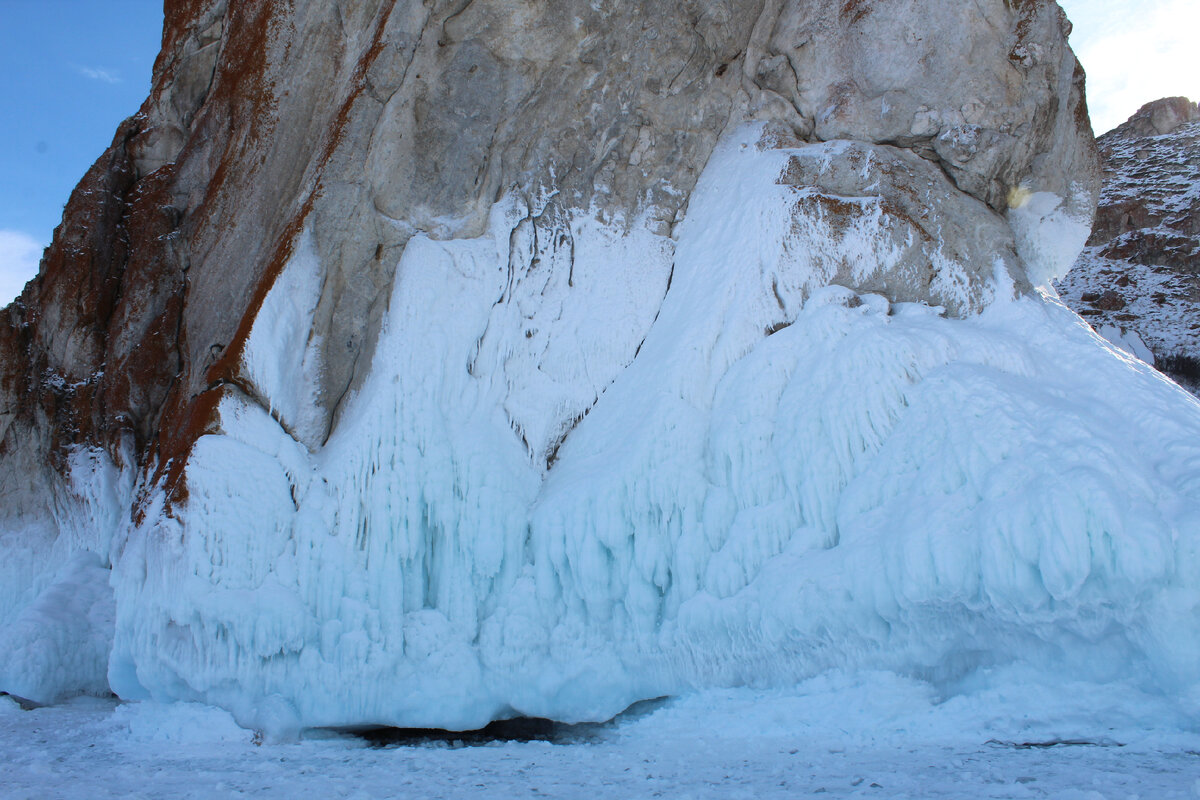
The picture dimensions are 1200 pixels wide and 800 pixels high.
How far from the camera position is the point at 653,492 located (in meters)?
6.80

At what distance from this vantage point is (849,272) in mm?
7418

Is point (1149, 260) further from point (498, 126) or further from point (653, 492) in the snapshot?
point (653, 492)

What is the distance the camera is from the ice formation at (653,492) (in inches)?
211

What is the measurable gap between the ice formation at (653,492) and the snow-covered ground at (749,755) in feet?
0.76

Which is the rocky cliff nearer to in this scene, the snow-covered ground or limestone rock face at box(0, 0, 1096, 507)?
limestone rock face at box(0, 0, 1096, 507)

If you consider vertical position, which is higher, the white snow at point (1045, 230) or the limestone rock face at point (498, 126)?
the limestone rock face at point (498, 126)

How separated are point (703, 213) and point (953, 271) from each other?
2585mm

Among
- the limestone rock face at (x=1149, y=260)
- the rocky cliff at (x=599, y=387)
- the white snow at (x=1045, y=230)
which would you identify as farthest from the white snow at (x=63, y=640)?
the limestone rock face at (x=1149, y=260)

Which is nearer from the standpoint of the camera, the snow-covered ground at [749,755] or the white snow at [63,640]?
the snow-covered ground at [749,755]

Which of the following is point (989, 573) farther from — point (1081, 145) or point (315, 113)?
point (315, 113)

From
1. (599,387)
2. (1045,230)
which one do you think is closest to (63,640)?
(599,387)

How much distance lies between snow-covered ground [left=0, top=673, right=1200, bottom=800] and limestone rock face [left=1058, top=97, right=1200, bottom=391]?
765 inches

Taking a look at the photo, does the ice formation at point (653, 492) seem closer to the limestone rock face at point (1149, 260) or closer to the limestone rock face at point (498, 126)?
the limestone rock face at point (498, 126)

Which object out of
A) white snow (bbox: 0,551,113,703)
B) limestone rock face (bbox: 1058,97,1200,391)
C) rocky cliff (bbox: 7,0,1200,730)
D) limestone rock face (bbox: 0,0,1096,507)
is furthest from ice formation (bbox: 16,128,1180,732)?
limestone rock face (bbox: 1058,97,1200,391)
